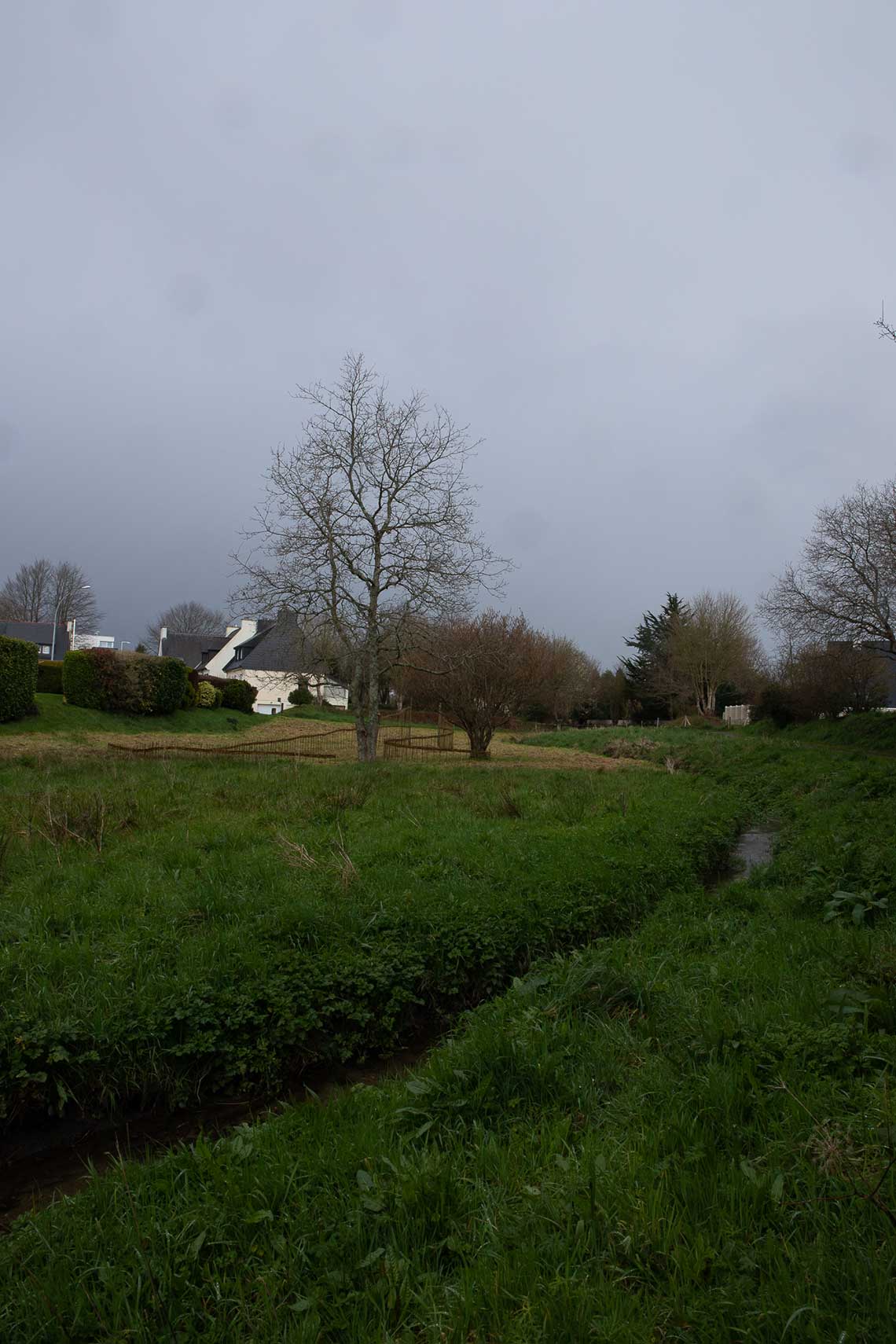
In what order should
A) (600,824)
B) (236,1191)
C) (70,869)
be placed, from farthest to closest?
1. (600,824)
2. (70,869)
3. (236,1191)

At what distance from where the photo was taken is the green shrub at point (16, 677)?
→ 894 inches

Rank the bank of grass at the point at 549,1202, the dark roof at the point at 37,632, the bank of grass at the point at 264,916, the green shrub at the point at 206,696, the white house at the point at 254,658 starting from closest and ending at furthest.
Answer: the bank of grass at the point at 549,1202, the bank of grass at the point at 264,916, the green shrub at the point at 206,696, the dark roof at the point at 37,632, the white house at the point at 254,658

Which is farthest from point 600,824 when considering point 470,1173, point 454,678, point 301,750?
point 301,750

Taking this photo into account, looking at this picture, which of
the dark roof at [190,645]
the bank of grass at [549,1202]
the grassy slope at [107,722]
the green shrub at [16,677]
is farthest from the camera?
the dark roof at [190,645]

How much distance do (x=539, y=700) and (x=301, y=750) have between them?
1116 inches

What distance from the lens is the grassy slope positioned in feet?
77.8

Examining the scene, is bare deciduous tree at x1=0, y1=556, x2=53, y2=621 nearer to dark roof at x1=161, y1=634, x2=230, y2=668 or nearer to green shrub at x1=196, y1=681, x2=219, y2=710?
dark roof at x1=161, y1=634, x2=230, y2=668

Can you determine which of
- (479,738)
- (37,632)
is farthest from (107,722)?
(37,632)

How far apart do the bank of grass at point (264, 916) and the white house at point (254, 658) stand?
29.3 metres

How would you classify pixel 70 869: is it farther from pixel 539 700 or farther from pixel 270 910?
pixel 539 700

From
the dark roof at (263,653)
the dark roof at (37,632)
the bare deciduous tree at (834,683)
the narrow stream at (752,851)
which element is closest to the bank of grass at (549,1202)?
the narrow stream at (752,851)

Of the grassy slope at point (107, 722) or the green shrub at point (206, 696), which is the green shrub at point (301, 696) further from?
the grassy slope at point (107, 722)

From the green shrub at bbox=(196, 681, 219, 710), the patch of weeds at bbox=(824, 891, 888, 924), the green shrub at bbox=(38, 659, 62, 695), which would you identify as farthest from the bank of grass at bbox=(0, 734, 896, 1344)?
the green shrub at bbox=(196, 681, 219, 710)

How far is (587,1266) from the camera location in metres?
2.23
